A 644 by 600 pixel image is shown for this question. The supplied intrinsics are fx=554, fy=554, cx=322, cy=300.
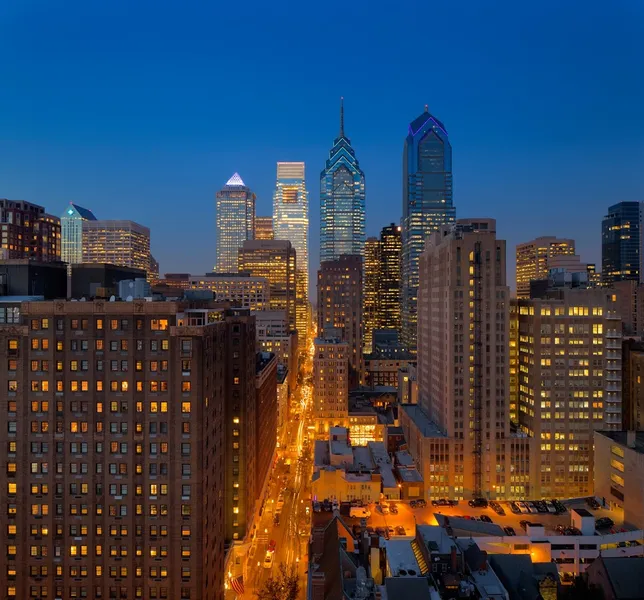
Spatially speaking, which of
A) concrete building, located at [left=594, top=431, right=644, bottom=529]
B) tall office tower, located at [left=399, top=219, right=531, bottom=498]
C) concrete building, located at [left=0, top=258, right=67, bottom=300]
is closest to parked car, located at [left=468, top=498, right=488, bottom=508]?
tall office tower, located at [left=399, top=219, right=531, bottom=498]

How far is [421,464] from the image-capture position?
429 feet

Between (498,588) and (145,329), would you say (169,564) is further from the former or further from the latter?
(498,588)

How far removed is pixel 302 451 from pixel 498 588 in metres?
126

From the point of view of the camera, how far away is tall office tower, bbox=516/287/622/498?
12656cm

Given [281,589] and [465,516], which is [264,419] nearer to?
[465,516]

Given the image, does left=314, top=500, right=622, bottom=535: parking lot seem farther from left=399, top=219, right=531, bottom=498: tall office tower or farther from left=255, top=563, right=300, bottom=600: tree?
left=255, top=563, right=300, bottom=600: tree

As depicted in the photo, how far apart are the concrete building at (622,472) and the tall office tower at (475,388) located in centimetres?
1572

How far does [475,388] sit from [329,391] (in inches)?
2802

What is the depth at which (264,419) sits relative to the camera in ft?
440

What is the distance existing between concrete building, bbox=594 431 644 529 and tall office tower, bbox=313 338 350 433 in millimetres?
87214

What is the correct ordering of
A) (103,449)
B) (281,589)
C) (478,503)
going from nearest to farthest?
(103,449) → (281,589) → (478,503)

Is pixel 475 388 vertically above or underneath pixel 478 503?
above

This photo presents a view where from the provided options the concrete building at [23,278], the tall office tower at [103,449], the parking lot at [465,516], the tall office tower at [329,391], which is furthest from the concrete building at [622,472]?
the concrete building at [23,278]

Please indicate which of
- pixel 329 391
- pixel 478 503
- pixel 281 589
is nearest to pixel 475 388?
pixel 478 503
